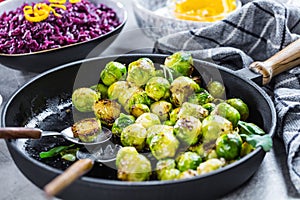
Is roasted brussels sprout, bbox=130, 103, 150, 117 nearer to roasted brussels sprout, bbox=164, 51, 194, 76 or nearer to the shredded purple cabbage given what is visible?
roasted brussels sprout, bbox=164, 51, 194, 76

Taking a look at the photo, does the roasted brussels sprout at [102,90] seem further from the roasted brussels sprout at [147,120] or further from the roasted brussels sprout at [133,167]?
the roasted brussels sprout at [133,167]

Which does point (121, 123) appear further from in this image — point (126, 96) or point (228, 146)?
point (228, 146)

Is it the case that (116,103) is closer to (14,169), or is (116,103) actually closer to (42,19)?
(14,169)

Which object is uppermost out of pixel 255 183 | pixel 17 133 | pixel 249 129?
pixel 17 133

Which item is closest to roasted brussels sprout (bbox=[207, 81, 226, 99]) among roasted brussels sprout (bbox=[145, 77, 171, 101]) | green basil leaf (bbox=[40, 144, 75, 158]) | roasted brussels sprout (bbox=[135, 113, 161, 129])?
roasted brussels sprout (bbox=[145, 77, 171, 101])

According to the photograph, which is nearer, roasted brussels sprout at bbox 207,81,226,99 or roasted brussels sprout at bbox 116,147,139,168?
roasted brussels sprout at bbox 116,147,139,168

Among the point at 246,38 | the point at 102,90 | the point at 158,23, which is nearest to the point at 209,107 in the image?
the point at 102,90
